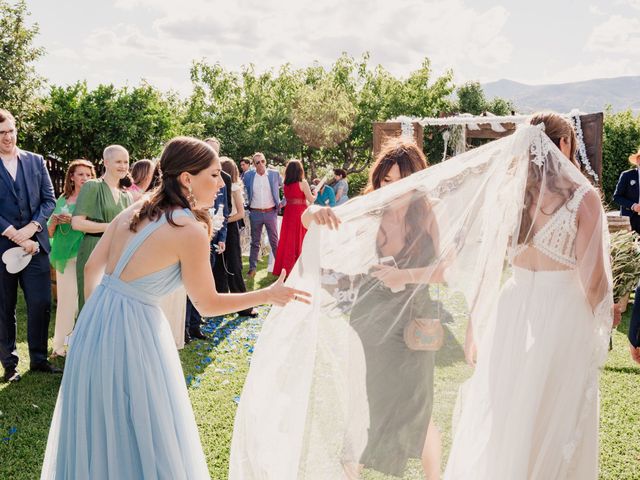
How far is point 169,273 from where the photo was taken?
2396 mm

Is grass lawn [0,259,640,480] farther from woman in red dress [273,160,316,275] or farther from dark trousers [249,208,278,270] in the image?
dark trousers [249,208,278,270]

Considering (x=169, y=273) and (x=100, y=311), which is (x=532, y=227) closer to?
(x=169, y=273)

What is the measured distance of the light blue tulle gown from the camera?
7.52 ft

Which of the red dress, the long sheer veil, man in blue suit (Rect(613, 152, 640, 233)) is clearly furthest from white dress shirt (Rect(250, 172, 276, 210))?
the long sheer veil

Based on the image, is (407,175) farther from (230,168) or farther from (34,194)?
(230,168)

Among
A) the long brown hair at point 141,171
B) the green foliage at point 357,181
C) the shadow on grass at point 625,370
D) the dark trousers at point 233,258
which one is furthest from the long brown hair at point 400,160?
the green foliage at point 357,181

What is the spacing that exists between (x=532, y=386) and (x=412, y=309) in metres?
0.59

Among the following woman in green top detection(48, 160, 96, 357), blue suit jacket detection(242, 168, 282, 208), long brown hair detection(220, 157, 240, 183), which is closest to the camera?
woman in green top detection(48, 160, 96, 357)

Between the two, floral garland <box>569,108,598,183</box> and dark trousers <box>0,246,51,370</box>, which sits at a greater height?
floral garland <box>569,108,598,183</box>

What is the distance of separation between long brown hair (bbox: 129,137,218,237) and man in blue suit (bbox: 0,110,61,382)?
2907 mm

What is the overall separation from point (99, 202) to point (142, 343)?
303 centimetres

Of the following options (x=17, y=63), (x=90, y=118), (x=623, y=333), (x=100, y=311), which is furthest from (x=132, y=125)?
(x=100, y=311)

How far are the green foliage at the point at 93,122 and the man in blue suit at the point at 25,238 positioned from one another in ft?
36.8

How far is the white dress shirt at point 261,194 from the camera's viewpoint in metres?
9.74
